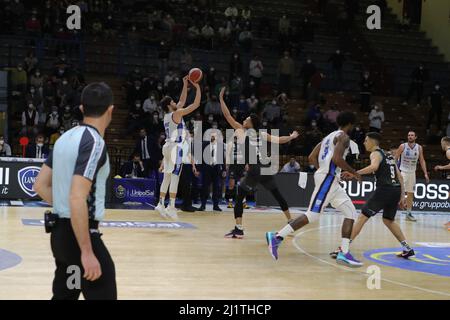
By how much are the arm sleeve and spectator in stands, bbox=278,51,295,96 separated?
69.9 ft

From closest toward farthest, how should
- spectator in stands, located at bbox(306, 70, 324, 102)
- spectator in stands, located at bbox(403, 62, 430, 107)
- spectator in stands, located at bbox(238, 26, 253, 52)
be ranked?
1. spectator in stands, located at bbox(306, 70, 324, 102)
2. spectator in stands, located at bbox(238, 26, 253, 52)
3. spectator in stands, located at bbox(403, 62, 430, 107)

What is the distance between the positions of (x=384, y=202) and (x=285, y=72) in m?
15.7

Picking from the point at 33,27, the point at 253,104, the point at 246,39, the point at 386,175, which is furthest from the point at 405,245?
the point at 246,39

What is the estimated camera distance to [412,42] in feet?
102

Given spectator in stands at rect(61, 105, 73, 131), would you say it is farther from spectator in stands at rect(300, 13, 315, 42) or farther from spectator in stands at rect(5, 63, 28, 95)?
spectator in stands at rect(300, 13, 315, 42)

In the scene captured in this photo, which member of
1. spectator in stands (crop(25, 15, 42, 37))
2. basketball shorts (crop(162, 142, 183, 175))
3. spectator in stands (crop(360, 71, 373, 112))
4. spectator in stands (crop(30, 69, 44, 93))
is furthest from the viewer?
spectator in stands (crop(360, 71, 373, 112))

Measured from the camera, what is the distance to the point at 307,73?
2603cm

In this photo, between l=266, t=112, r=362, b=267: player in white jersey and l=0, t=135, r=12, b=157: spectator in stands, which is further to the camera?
l=0, t=135, r=12, b=157: spectator in stands

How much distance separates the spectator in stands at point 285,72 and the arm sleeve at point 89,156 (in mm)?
21310

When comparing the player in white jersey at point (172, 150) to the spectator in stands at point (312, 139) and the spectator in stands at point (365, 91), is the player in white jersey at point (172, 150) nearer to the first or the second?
the spectator in stands at point (312, 139)

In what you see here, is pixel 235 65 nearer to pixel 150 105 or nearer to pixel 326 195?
pixel 150 105

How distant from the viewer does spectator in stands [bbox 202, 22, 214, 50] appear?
26594 millimetres

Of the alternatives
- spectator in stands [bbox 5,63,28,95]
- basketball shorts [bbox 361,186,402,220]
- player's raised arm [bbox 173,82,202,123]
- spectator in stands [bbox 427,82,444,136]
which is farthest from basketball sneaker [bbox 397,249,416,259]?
spectator in stands [bbox 427,82,444,136]

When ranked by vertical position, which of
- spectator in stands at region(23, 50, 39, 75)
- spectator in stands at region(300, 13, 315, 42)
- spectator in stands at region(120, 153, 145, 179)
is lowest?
spectator in stands at region(120, 153, 145, 179)
